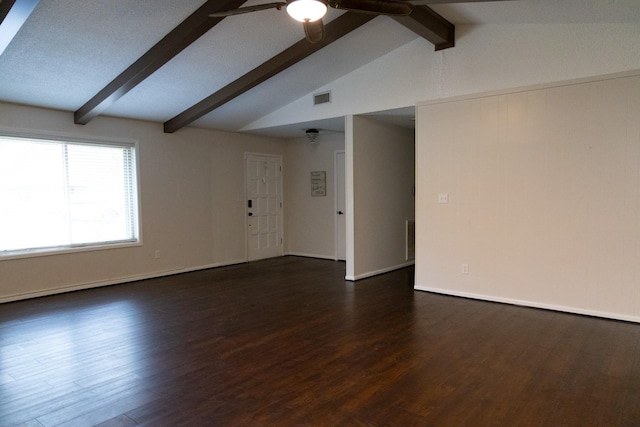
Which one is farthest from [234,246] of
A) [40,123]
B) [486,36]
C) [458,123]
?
[486,36]

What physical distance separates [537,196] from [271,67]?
320 centimetres

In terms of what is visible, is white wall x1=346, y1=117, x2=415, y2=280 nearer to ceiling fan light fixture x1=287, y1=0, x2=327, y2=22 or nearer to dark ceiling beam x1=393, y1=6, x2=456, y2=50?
dark ceiling beam x1=393, y1=6, x2=456, y2=50

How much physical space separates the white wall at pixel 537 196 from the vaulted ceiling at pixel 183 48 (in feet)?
2.71

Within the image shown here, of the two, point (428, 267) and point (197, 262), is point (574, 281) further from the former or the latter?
point (197, 262)

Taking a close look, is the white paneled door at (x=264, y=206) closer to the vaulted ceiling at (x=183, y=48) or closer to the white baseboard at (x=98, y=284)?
the white baseboard at (x=98, y=284)

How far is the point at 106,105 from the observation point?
15.4ft

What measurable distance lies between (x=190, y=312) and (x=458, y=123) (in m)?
3.59

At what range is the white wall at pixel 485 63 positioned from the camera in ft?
12.2

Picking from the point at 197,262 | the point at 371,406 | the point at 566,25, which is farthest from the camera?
the point at 197,262

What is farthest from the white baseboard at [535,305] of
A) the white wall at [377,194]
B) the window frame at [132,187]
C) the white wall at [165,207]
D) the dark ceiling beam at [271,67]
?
the window frame at [132,187]


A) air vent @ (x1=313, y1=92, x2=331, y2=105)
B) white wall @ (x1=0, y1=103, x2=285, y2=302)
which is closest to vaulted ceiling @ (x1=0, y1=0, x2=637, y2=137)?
air vent @ (x1=313, y1=92, x2=331, y2=105)

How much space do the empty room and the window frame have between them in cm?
3

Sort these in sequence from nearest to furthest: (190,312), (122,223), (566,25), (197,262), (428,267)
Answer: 1. (566,25)
2. (190,312)
3. (428,267)
4. (122,223)
5. (197,262)

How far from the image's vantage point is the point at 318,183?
7562mm
